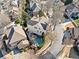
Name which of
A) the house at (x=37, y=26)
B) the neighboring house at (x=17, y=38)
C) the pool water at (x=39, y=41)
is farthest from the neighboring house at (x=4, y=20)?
the pool water at (x=39, y=41)

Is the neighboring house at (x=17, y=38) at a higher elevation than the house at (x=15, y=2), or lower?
lower

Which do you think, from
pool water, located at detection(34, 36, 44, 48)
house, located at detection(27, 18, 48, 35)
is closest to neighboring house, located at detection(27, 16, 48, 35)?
house, located at detection(27, 18, 48, 35)

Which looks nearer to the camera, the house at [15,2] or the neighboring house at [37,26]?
the neighboring house at [37,26]

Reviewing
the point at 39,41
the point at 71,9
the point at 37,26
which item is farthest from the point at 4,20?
the point at 71,9

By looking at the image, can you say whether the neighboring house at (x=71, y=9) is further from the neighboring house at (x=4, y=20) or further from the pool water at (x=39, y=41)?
the neighboring house at (x=4, y=20)

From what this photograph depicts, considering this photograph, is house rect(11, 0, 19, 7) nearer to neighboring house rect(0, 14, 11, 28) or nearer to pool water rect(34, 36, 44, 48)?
neighboring house rect(0, 14, 11, 28)

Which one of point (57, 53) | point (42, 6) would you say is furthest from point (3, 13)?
point (57, 53)

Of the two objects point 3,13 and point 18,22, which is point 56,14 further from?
point 3,13
